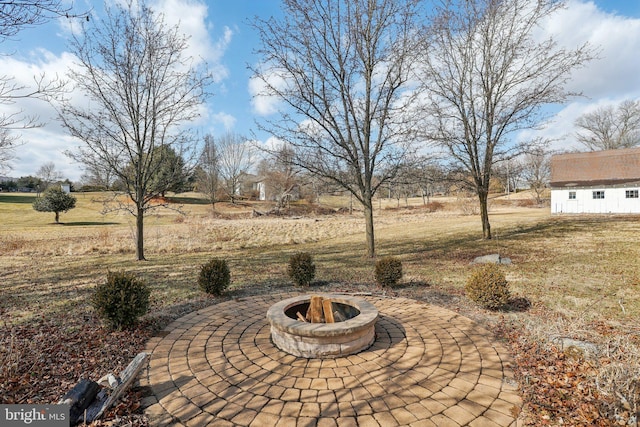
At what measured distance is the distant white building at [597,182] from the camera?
23031 mm

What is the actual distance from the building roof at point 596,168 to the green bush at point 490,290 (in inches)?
1064

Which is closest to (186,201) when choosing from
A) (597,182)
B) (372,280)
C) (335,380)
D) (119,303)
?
(372,280)

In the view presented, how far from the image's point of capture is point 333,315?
439cm

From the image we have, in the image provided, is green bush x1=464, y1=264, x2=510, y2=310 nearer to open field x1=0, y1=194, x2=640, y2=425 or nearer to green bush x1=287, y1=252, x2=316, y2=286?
open field x1=0, y1=194, x2=640, y2=425

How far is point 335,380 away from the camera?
123 inches

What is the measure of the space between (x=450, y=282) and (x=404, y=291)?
53.9 inches

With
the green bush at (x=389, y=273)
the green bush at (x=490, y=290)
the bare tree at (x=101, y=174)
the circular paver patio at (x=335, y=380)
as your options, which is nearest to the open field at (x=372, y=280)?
the green bush at (x=490, y=290)

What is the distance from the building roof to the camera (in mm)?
23953

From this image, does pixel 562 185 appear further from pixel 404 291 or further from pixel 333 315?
pixel 333 315

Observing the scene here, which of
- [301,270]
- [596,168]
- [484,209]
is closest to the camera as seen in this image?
[301,270]

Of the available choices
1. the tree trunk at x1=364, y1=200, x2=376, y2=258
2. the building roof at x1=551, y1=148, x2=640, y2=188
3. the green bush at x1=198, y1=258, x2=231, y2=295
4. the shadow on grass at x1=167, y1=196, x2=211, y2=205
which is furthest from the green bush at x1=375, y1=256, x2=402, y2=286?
the shadow on grass at x1=167, y1=196, x2=211, y2=205

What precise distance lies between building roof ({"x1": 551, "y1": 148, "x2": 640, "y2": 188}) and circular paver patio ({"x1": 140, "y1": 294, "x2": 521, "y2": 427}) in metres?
28.8

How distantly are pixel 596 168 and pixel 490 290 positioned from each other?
29.9m

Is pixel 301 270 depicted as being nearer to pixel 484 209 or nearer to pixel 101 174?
pixel 101 174
